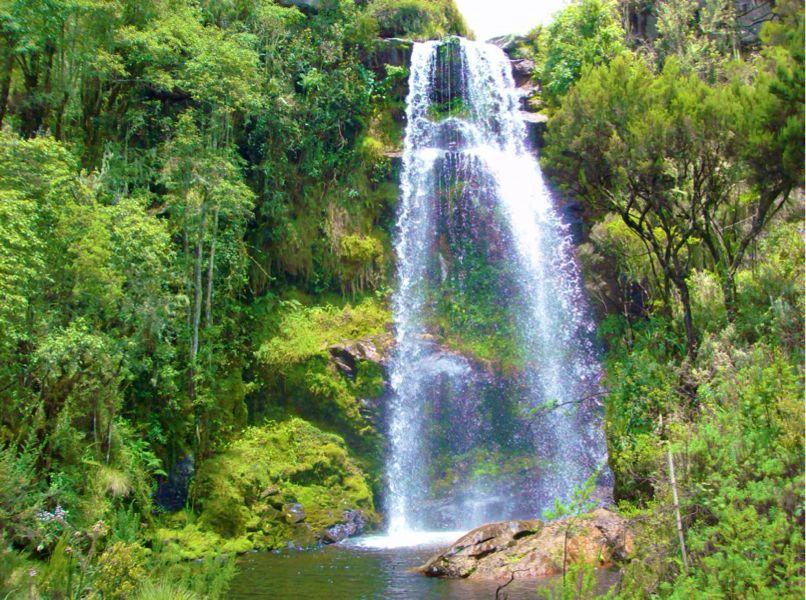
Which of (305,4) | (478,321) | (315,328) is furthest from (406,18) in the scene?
(315,328)

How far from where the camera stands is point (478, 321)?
21469 millimetres

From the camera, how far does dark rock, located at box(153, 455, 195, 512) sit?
53.8 ft

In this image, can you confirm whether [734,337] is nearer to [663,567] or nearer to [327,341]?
[663,567]

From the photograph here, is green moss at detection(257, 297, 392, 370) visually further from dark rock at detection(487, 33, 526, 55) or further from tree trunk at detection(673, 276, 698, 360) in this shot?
dark rock at detection(487, 33, 526, 55)

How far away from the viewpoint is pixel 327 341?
66.0 feet

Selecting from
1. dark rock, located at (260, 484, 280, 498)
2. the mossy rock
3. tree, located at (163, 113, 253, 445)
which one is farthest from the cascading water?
tree, located at (163, 113, 253, 445)

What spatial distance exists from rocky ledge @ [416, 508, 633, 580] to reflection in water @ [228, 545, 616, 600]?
1.35 feet

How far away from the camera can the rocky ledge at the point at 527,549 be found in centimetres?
1148

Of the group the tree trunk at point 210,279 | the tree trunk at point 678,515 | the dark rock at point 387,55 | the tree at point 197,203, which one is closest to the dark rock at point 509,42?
the dark rock at point 387,55

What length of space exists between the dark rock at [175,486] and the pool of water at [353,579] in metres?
2.80

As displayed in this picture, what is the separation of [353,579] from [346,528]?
5.23 m

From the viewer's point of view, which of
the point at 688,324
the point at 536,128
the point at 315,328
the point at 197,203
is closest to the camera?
the point at 688,324

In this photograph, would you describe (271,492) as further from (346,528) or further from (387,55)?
(387,55)

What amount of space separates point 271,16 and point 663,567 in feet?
66.8
